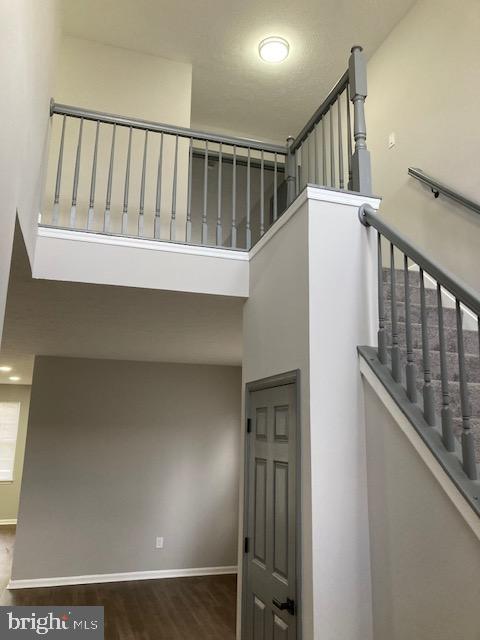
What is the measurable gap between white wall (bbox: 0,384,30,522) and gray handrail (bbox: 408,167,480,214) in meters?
9.11

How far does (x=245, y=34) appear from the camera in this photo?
5105mm

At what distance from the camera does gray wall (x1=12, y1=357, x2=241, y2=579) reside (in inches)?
246

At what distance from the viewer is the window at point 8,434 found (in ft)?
35.0

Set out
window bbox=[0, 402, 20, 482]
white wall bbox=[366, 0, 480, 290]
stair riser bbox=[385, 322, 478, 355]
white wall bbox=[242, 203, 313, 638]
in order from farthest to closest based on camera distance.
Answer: window bbox=[0, 402, 20, 482] → white wall bbox=[366, 0, 480, 290] → stair riser bbox=[385, 322, 478, 355] → white wall bbox=[242, 203, 313, 638]

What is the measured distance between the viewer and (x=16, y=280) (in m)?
3.37

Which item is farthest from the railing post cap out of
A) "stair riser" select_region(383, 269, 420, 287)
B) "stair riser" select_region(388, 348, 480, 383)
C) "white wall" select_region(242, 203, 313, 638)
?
"stair riser" select_region(388, 348, 480, 383)

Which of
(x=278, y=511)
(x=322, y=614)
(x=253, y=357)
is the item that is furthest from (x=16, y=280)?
(x=322, y=614)

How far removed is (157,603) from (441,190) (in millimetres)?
5056

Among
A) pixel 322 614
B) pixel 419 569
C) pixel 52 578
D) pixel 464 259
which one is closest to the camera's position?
pixel 419 569

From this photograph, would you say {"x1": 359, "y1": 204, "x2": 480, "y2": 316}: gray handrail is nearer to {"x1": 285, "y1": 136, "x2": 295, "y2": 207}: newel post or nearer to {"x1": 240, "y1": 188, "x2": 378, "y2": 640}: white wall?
{"x1": 240, "y1": 188, "x2": 378, "y2": 640}: white wall

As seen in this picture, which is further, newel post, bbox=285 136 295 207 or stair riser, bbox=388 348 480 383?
newel post, bbox=285 136 295 207

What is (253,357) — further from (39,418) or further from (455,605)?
(39,418)

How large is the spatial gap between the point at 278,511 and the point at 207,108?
16.8 ft

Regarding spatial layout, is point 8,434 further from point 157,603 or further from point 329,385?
point 329,385
